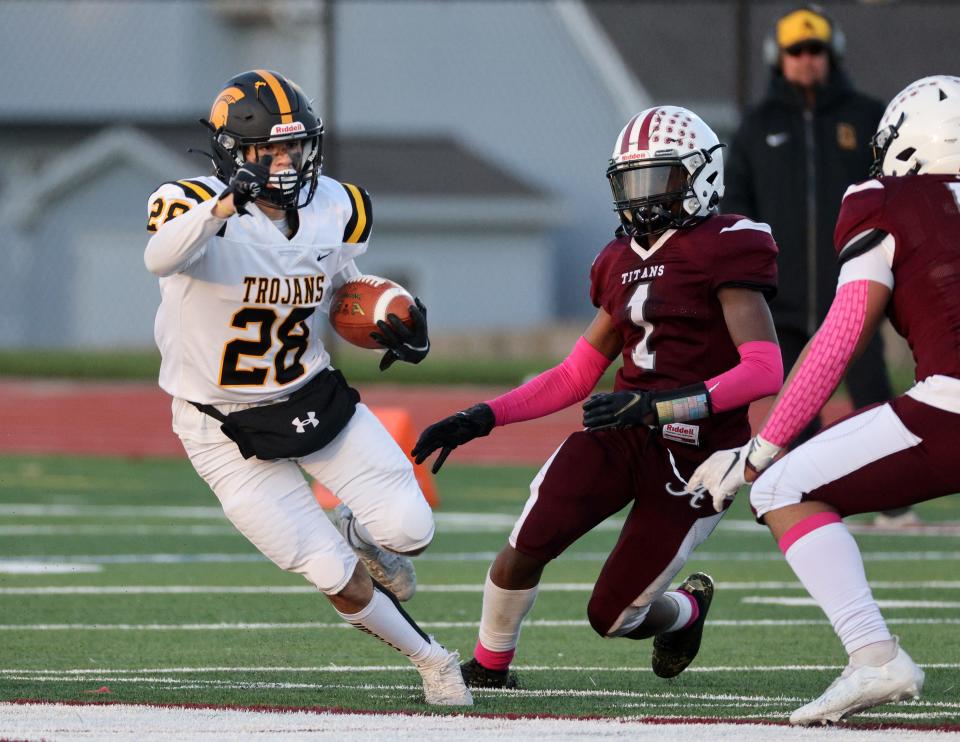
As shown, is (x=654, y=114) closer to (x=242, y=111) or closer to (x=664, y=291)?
(x=664, y=291)

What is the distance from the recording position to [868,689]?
14.5 feet

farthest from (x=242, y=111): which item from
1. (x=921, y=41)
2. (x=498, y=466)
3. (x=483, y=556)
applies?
(x=921, y=41)

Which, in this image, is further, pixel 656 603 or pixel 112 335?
pixel 112 335

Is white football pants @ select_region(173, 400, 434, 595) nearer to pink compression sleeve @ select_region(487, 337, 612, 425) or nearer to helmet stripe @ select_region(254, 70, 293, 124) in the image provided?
pink compression sleeve @ select_region(487, 337, 612, 425)

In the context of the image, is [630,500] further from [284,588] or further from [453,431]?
[284,588]

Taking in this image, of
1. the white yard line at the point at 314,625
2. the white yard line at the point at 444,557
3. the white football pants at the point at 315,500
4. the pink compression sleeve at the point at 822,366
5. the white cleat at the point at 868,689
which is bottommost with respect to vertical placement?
the white yard line at the point at 444,557

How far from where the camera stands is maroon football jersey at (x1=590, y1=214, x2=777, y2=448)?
539 centimetres

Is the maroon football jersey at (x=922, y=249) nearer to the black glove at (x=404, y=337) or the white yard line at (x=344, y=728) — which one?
the white yard line at (x=344, y=728)

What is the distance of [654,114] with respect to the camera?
220 inches

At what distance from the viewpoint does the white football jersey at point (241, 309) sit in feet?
17.6

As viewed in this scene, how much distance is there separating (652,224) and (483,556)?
3.74 meters

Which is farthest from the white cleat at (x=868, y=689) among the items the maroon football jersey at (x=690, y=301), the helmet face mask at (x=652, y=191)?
the helmet face mask at (x=652, y=191)

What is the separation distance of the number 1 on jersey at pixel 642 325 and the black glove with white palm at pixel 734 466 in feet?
2.40

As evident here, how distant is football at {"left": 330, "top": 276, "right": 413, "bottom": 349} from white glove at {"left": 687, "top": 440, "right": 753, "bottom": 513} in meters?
1.23
